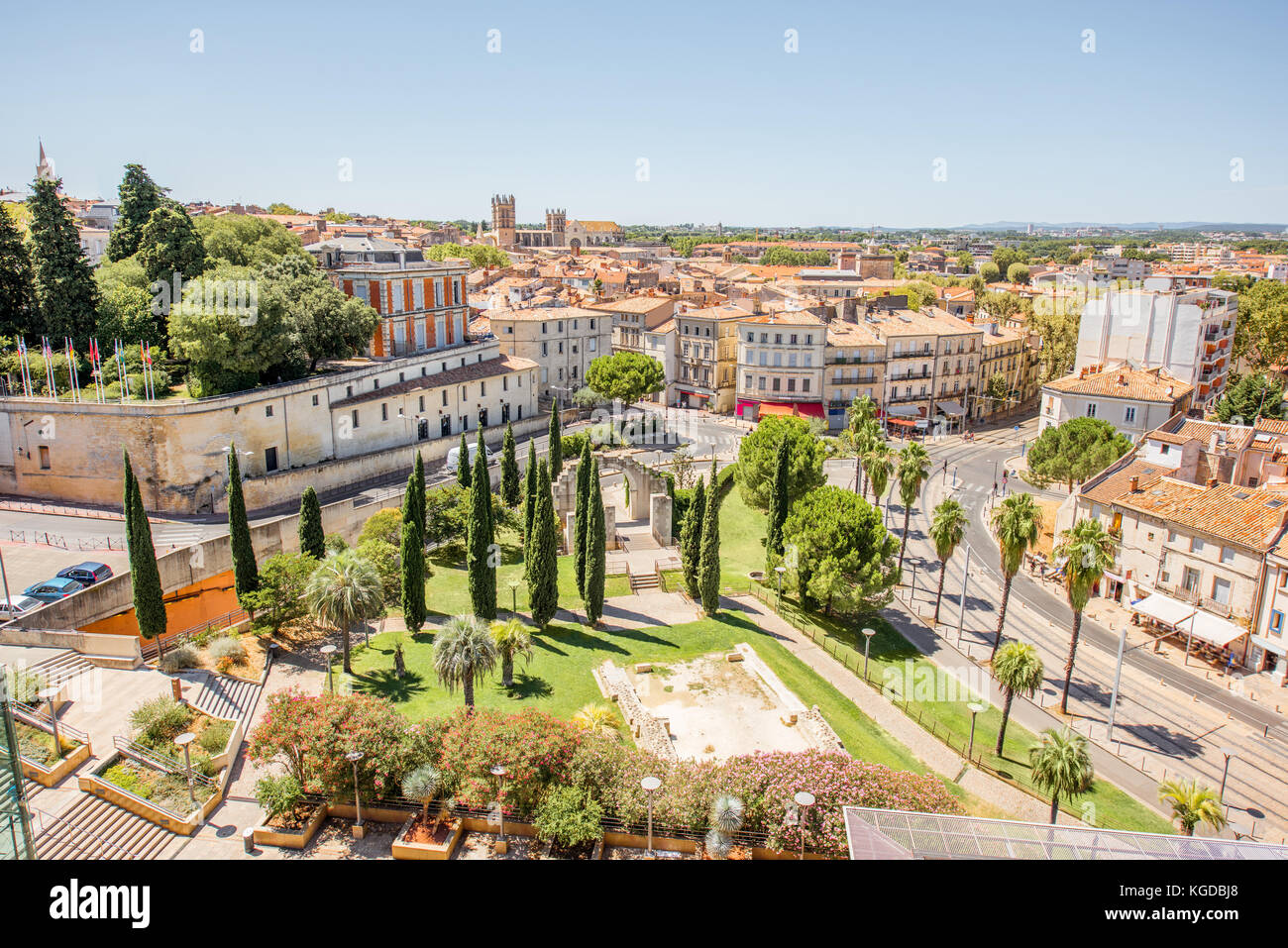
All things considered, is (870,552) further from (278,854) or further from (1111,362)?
(1111,362)

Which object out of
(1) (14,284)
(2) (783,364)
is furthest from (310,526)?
(2) (783,364)

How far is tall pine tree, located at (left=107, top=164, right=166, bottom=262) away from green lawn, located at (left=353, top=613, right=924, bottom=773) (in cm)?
3800

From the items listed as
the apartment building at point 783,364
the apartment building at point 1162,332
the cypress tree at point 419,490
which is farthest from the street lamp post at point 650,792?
the apartment building at point 1162,332

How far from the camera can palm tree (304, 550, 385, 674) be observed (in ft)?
99.7

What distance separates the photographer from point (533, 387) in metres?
74.4

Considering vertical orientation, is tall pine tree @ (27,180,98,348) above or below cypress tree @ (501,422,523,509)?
above

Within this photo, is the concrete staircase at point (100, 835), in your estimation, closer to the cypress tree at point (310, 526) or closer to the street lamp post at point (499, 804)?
the street lamp post at point (499, 804)

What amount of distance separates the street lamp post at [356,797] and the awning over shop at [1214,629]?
112 ft

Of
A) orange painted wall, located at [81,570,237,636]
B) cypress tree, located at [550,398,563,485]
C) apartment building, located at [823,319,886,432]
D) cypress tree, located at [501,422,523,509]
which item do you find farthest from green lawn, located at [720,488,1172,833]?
apartment building, located at [823,319,886,432]

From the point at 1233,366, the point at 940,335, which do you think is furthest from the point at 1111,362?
the point at 1233,366

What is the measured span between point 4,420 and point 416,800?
37.5 metres

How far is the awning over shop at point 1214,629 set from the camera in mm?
36438

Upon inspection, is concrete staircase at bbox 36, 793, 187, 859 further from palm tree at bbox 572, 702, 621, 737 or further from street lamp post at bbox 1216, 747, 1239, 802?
street lamp post at bbox 1216, 747, 1239, 802
